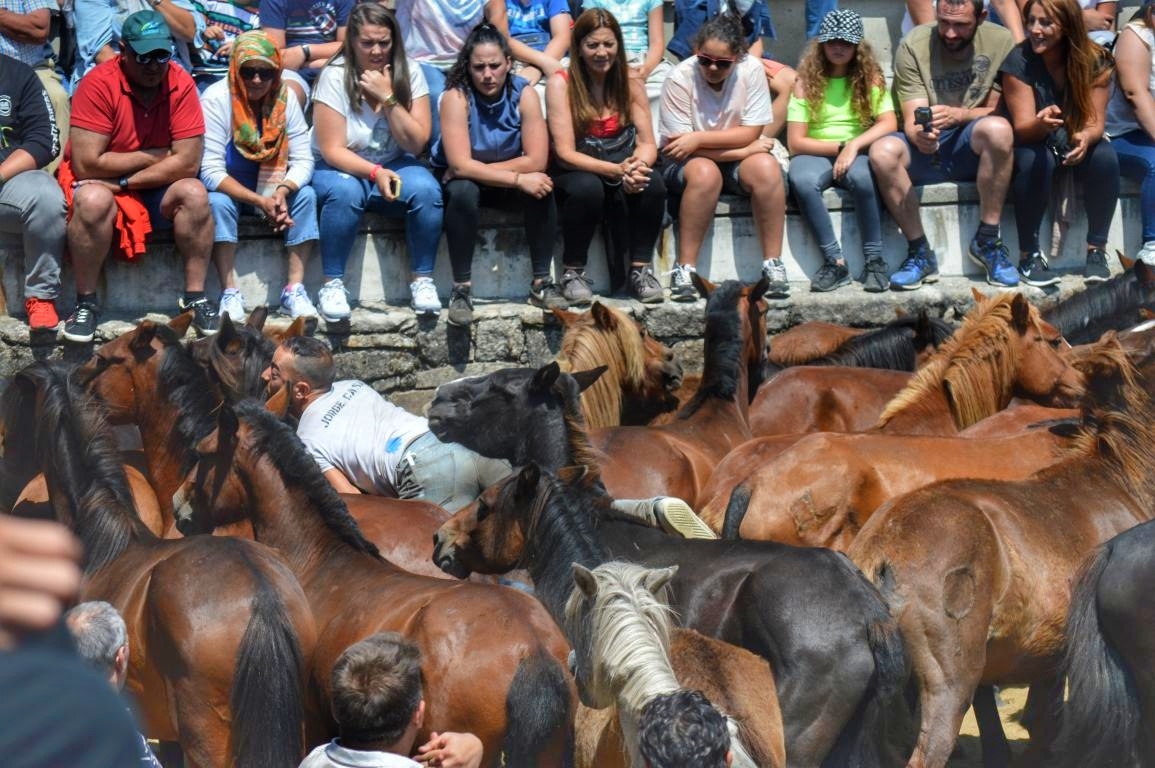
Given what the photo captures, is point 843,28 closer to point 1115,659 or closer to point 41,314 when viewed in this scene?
point 41,314

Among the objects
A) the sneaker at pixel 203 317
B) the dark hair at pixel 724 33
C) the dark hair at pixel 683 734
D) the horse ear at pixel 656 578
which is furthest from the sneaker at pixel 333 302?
the dark hair at pixel 683 734

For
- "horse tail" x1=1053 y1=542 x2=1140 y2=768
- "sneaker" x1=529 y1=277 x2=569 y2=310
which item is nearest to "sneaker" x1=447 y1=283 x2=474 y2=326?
"sneaker" x1=529 y1=277 x2=569 y2=310

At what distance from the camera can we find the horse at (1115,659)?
4.86 metres

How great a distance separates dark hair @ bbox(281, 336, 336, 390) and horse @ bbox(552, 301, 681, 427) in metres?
1.39

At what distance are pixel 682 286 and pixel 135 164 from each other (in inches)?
135

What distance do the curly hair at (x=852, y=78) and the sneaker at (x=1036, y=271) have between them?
1.44 m

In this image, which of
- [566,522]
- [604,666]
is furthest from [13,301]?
[604,666]

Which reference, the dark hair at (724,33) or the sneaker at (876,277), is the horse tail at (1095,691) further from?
the dark hair at (724,33)

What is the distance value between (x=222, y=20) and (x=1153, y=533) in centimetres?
673

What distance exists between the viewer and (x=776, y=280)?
9367 millimetres

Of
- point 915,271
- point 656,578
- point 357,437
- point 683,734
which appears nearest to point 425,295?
point 357,437

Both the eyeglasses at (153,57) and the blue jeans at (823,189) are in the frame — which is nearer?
the eyeglasses at (153,57)

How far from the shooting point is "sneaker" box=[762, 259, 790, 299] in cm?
935

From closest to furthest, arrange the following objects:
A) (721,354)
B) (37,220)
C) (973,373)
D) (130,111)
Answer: (973,373) → (721,354) → (37,220) → (130,111)
